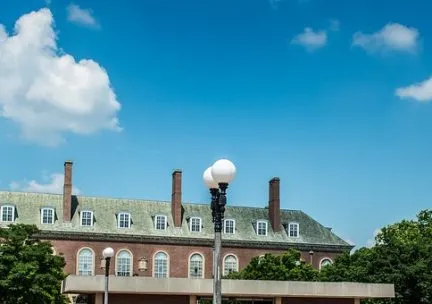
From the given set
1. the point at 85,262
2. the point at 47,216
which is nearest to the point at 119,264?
the point at 85,262

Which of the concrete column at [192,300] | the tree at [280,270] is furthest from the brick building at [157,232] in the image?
the concrete column at [192,300]

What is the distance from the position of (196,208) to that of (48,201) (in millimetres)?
13844

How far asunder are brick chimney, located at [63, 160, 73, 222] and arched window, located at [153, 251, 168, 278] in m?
8.48

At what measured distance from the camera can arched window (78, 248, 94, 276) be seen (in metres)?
67.9

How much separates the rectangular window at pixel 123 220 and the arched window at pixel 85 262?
3978mm

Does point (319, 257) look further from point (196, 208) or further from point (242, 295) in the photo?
point (242, 295)

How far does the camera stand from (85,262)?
68.4 metres

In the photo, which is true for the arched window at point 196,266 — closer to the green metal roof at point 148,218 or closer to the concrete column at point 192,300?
the green metal roof at point 148,218

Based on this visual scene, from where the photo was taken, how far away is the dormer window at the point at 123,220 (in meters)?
71.4

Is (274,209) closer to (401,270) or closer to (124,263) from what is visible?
(124,263)

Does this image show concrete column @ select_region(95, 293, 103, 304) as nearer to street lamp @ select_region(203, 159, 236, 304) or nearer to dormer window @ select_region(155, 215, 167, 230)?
street lamp @ select_region(203, 159, 236, 304)

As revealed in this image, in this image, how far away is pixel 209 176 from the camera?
1866cm

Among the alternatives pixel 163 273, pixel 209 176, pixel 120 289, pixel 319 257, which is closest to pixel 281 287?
pixel 120 289

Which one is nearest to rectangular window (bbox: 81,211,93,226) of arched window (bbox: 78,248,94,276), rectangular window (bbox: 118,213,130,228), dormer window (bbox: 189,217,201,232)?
arched window (bbox: 78,248,94,276)
